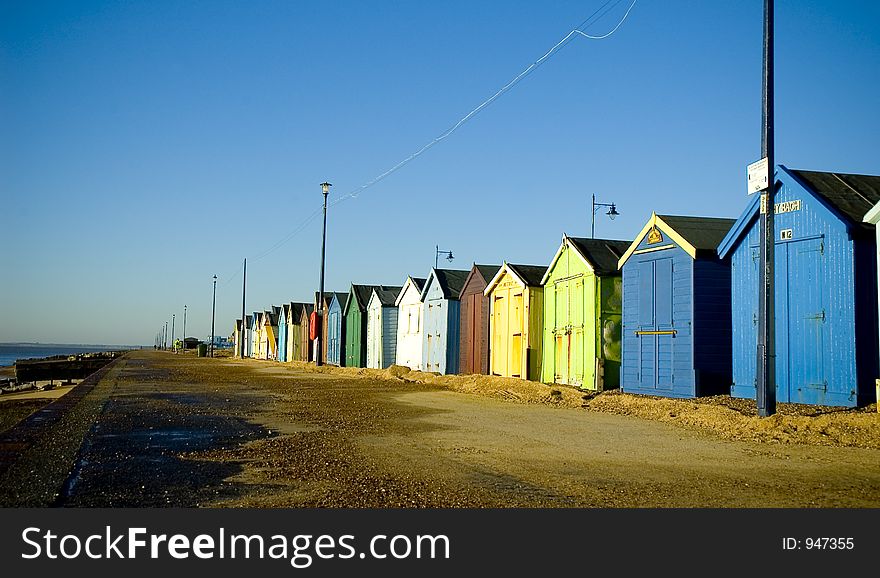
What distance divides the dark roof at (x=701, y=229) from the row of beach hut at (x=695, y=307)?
1.9 inches

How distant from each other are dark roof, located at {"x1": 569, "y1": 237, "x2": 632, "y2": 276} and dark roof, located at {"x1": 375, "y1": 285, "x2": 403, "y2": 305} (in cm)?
1650

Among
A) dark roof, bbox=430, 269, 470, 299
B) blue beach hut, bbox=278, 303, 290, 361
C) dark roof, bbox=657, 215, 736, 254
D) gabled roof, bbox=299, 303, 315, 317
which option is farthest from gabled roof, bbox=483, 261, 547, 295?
blue beach hut, bbox=278, 303, 290, 361

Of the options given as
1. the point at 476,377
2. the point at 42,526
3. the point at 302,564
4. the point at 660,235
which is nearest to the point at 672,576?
the point at 302,564

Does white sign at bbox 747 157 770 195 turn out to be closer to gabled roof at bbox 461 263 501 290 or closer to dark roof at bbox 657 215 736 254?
dark roof at bbox 657 215 736 254

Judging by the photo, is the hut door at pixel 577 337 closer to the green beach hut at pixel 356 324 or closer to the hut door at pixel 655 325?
the hut door at pixel 655 325

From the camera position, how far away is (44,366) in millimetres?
48531

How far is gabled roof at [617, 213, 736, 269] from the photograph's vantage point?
54.9 feet

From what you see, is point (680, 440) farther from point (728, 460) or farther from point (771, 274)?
point (771, 274)

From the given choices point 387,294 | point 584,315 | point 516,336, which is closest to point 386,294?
point 387,294

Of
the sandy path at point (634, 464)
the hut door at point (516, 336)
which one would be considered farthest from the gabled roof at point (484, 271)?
the sandy path at point (634, 464)

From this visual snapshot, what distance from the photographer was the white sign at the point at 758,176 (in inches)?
467

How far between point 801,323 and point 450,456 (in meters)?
7.98

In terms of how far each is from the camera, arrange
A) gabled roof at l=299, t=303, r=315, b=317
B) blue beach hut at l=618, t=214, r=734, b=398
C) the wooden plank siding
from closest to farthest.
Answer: blue beach hut at l=618, t=214, r=734, b=398, the wooden plank siding, gabled roof at l=299, t=303, r=315, b=317

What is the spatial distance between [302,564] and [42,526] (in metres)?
2.03
